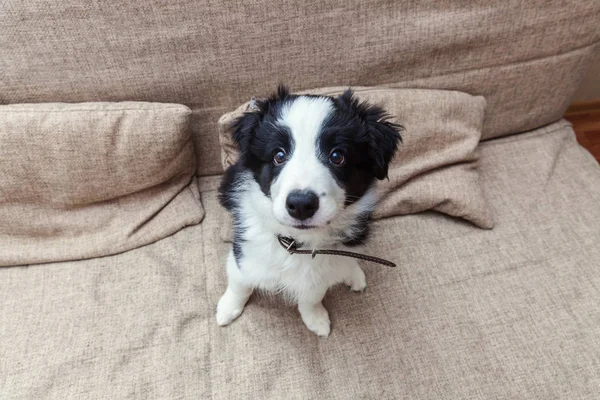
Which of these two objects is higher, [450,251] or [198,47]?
[198,47]

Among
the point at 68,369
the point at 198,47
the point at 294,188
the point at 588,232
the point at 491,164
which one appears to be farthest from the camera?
the point at 491,164

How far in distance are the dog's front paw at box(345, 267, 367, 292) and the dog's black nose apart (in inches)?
25.5

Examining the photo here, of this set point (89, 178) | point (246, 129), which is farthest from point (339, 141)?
point (89, 178)

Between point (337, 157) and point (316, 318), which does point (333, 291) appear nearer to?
point (316, 318)

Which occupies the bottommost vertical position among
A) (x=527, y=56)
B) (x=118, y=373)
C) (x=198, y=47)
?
(x=118, y=373)

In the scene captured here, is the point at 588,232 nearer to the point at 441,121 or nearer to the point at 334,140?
the point at 441,121

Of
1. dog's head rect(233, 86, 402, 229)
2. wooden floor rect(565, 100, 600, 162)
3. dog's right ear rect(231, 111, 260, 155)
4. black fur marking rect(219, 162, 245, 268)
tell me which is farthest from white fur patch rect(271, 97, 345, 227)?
wooden floor rect(565, 100, 600, 162)

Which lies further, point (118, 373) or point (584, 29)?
point (584, 29)

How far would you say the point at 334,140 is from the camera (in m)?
1.14

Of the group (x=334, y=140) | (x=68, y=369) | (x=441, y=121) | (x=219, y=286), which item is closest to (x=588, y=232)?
(x=441, y=121)

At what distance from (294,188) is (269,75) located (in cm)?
79

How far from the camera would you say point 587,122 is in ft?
9.24

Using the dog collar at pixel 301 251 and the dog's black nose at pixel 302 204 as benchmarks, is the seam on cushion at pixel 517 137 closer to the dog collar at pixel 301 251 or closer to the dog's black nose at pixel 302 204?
the dog collar at pixel 301 251

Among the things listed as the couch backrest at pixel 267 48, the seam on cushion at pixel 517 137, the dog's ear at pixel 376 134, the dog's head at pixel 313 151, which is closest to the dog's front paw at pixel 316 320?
the dog's head at pixel 313 151
